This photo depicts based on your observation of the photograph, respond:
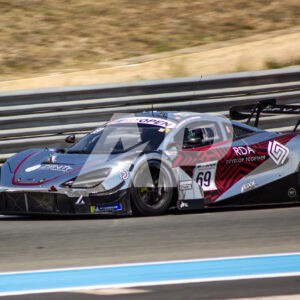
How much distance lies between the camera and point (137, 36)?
14.5m

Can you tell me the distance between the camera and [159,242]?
6711 millimetres

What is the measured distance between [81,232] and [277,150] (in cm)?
261

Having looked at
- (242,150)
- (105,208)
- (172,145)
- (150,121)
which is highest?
(150,121)

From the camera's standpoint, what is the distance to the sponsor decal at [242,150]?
8570 millimetres

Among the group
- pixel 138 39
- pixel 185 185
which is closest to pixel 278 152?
pixel 185 185

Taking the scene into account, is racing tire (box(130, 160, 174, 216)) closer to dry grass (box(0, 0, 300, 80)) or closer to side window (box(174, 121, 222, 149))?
side window (box(174, 121, 222, 149))

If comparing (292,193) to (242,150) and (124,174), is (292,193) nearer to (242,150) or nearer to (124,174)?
(242,150)

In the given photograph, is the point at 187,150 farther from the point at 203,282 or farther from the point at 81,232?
the point at 203,282

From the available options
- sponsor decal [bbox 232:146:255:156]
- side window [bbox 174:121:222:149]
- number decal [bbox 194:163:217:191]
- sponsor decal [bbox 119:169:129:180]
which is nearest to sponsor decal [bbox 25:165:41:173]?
sponsor decal [bbox 119:169:129:180]

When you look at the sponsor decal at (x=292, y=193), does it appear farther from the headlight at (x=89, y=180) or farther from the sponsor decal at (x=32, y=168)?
the sponsor decal at (x=32, y=168)

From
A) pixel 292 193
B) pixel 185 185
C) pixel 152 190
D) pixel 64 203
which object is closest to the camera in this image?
pixel 64 203

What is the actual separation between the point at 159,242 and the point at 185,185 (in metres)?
1.59

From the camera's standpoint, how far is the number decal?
8297mm

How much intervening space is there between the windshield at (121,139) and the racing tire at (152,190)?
0.27 metres
